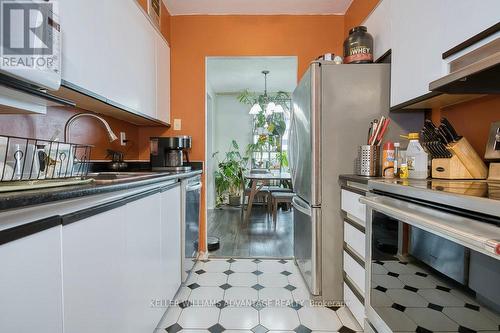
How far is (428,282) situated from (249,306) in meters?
1.19

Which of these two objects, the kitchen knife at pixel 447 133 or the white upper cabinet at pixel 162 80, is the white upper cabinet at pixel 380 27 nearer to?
the kitchen knife at pixel 447 133

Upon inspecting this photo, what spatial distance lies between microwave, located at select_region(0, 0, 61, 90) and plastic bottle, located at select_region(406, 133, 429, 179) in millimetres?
1724

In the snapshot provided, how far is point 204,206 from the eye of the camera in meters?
2.61

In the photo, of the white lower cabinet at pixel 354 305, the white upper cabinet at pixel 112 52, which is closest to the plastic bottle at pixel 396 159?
the white lower cabinet at pixel 354 305

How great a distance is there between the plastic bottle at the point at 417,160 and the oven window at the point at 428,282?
509 millimetres

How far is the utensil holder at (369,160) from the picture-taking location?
152 centimetres

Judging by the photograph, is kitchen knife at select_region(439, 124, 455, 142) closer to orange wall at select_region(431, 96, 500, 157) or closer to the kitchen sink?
orange wall at select_region(431, 96, 500, 157)

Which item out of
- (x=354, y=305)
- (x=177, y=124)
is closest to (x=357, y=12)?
(x=177, y=124)

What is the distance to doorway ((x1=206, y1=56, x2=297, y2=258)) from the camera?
12.4ft

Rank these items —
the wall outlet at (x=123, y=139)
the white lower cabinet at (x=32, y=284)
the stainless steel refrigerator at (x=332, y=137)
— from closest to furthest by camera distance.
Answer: the white lower cabinet at (x=32, y=284) → the stainless steel refrigerator at (x=332, y=137) → the wall outlet at (x=123, y=139)

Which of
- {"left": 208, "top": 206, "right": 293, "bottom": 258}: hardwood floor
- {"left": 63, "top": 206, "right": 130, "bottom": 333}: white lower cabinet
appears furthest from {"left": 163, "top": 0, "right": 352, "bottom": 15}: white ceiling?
{"left": 208, "top": 206, "right": 293, "bottom": 258}: hardwood floor

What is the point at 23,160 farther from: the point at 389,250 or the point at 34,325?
the point at 389,250

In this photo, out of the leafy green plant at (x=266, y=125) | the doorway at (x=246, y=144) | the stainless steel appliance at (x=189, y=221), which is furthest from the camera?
the leafy green plant at (x=266, y=125)

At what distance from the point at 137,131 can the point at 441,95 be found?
2.45 m
